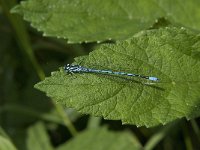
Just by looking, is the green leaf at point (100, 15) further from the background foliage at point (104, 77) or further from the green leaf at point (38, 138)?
the green leaf at point (38, 138)

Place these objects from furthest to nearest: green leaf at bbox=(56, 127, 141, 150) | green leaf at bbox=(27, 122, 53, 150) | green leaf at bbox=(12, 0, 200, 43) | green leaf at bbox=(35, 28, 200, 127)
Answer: green leaf at bbox=(27, 122, 53, 150) → green leaf at bbox=(56, 127, 141, 150) → green leaf at bbox=(12, 0, 200, 43) → green leaf at bbox=(35, 28, 200, 127)

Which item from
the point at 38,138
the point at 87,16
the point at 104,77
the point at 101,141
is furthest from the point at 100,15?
the point at 38,138

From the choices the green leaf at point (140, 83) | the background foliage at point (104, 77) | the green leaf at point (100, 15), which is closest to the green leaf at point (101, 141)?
the background foliage at point (104, 77)

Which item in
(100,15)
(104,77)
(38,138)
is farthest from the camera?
(38,138)

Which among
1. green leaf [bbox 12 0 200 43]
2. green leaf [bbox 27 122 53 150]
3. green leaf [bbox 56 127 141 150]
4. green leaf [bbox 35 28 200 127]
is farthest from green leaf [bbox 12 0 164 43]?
green leaf [bbox 27 122 53 150]

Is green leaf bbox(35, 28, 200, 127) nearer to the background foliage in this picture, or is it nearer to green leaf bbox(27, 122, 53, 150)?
the background foliage

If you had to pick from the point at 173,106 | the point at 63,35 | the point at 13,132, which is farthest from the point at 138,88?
the point at 13,132

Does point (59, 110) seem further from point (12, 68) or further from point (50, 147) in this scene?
point (12, 68)

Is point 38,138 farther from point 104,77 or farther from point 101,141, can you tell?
point 104,77
